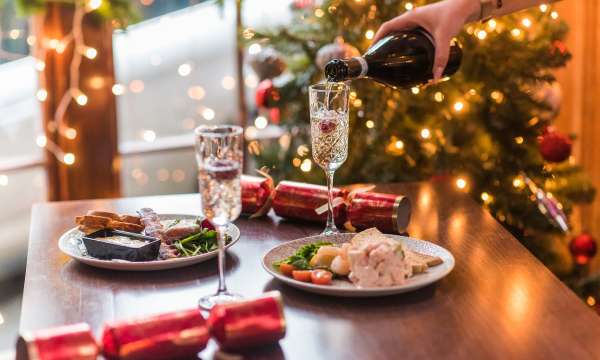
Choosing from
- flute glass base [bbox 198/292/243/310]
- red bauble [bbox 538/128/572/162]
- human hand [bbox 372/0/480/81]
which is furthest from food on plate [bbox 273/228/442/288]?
red bauble [bbox 538/128/572/162]

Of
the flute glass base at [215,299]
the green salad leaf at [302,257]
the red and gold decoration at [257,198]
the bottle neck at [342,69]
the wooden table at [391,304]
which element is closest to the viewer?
the wooden table at [391,304]

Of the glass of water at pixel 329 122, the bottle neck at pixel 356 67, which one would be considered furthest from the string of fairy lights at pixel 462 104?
the glass of water at pixel 329 122

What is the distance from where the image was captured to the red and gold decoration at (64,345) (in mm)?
942

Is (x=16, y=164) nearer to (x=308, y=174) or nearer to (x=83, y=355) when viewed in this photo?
(x=308, y=174)

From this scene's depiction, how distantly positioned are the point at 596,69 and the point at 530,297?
80.6 inches

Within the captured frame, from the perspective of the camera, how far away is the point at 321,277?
1.22 metres

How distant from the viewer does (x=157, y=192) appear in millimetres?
3354

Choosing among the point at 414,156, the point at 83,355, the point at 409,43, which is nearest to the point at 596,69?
the point at 414,156

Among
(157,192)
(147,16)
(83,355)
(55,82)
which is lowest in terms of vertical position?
(157,192)

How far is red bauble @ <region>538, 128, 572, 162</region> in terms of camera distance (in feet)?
8.52

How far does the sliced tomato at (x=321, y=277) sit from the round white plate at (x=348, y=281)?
13 millimetres

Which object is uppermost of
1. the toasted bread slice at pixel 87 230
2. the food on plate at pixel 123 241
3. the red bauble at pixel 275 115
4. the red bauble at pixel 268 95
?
the red bauble at pixel 268 95

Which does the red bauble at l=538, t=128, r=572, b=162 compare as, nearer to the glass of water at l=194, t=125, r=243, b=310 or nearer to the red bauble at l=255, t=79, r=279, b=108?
the red bauble at l=255, t=79, r=279, b=108

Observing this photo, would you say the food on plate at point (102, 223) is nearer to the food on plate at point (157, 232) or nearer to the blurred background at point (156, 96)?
the food on plate at point (157, 232)
